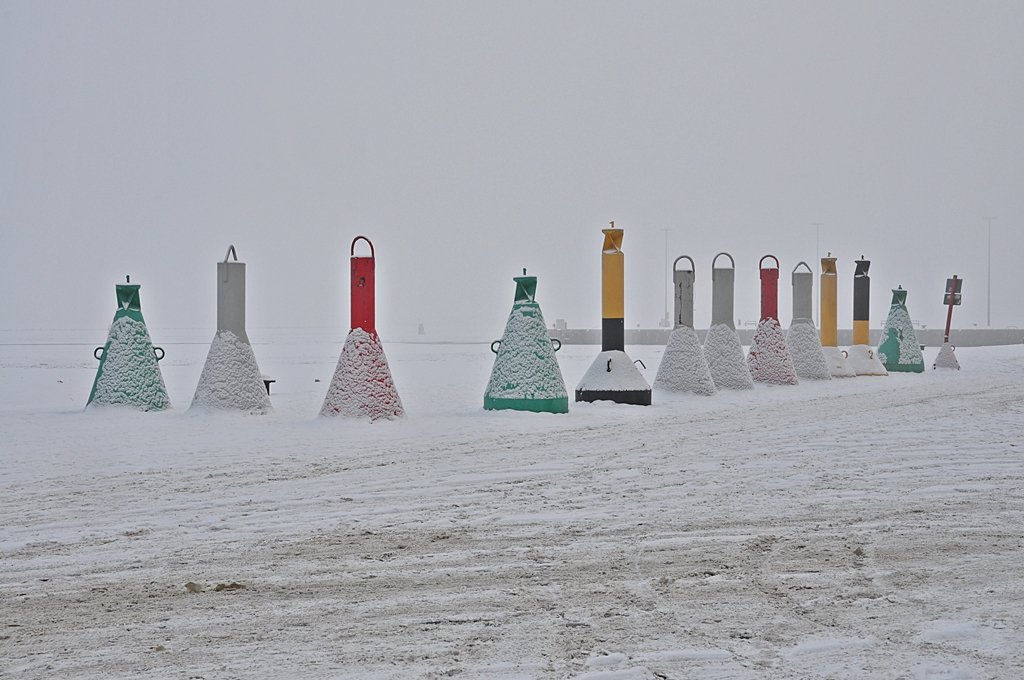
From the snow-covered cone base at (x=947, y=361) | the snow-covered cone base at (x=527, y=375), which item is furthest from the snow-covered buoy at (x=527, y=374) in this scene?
the snow-covered cone base at (x=947, y=361)

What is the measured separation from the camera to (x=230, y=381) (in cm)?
1320

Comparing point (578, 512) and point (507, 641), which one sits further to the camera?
point (578, 512)

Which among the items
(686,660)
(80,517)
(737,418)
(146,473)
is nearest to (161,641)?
(686,660)

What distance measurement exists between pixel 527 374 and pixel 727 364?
18.9 ft

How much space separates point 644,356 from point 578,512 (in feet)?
80.9

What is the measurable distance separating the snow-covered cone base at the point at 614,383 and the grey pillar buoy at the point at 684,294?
2.16 m

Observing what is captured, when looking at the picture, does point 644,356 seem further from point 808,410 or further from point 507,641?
point 507,641

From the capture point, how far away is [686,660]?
378 centimetres

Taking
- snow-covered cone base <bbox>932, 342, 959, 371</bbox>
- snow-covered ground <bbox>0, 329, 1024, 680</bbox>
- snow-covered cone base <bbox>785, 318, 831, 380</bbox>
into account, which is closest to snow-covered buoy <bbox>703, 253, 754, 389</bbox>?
snow-covered cone base <bbox>785, 318, 831, 380</bbox>

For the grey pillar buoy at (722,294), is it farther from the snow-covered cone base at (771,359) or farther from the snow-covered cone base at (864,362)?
the snow-covered cone base at (864,362)

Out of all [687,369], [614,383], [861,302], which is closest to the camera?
[614,383]

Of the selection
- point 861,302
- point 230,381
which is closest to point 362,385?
point 230,381

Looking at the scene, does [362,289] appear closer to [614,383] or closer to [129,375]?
[129,375]

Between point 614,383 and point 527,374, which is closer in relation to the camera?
point 527,374
